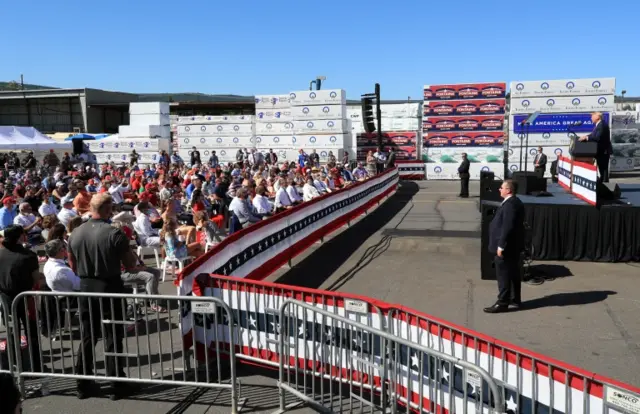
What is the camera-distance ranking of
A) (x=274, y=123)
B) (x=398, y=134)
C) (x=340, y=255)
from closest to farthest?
1. (x=340, y=255)
2. (x=398, y=134)
3. (x=274, y=123)

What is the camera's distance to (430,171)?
31.8m

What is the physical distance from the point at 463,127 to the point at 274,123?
1232cm

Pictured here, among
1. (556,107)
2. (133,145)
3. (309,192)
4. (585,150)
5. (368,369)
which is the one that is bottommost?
(368,369)

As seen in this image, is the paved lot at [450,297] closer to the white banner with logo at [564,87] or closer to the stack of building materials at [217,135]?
the white banner with logo at [564,87]

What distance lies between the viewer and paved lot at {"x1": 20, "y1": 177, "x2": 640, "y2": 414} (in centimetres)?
568

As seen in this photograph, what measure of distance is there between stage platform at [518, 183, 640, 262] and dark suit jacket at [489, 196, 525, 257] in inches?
154

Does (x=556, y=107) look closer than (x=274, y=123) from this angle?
Yes

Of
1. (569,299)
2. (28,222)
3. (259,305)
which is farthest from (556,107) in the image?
(259,305)

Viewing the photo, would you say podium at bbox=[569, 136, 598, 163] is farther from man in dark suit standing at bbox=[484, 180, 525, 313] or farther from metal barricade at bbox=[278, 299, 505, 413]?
metal barricade at bbox=[278, 299, 505, 413]

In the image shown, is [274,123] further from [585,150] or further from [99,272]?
[99,272]

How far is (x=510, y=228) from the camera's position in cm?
791

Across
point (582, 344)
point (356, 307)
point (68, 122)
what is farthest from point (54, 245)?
point (68, 122)

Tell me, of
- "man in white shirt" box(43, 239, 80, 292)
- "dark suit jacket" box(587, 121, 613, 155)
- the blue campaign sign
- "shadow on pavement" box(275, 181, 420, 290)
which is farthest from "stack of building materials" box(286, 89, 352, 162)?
"man in white shirt" box(43, 239, 80, 292)

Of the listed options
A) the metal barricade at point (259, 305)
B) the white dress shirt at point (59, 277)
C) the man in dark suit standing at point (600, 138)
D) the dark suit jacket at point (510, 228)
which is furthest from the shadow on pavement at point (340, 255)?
the man in dark suit standing at point (600, 138)
